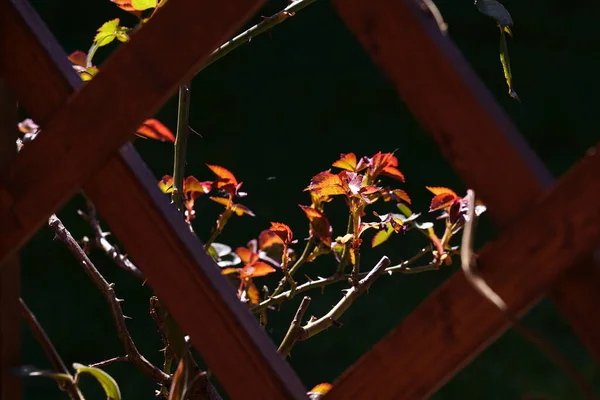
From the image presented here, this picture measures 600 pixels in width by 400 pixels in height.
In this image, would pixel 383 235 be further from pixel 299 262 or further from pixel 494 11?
pixel 494 11

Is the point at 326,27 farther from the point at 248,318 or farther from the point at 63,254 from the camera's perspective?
the point at 248,318

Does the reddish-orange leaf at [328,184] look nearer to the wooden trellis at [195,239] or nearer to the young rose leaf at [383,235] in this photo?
the young rose leaf at [383,235]

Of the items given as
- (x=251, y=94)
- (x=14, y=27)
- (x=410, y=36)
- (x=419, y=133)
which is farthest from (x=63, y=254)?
(x=410, y=36)

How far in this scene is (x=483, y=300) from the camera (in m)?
0.57

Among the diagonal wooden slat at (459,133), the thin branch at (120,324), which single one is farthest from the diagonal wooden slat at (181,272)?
the thin branch at (120,324)

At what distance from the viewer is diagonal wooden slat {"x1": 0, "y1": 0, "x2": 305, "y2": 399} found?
0.64 metres

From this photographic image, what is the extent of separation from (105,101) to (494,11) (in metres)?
0.42

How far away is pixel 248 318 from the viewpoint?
0.65 meters

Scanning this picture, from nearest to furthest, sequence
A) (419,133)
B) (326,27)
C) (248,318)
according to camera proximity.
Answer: (248,318), (419,133), (326,27)

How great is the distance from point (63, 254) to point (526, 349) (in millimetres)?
1991

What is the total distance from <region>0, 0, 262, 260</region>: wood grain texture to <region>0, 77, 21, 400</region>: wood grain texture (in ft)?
0.14

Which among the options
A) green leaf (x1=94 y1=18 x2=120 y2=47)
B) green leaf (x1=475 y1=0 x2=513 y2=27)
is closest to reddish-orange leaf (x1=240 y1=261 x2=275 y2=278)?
green leaf (x1=94 y1=18 x2=120 y2=47)

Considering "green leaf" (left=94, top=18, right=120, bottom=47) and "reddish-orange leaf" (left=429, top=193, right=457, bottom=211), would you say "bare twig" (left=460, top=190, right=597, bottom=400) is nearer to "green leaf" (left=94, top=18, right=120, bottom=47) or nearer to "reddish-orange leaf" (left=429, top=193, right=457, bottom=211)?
"reddish-orange leaf" (left=429, top=193, right=457, bottom=211)

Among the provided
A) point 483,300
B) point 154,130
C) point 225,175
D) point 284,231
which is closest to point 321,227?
point 284,231
